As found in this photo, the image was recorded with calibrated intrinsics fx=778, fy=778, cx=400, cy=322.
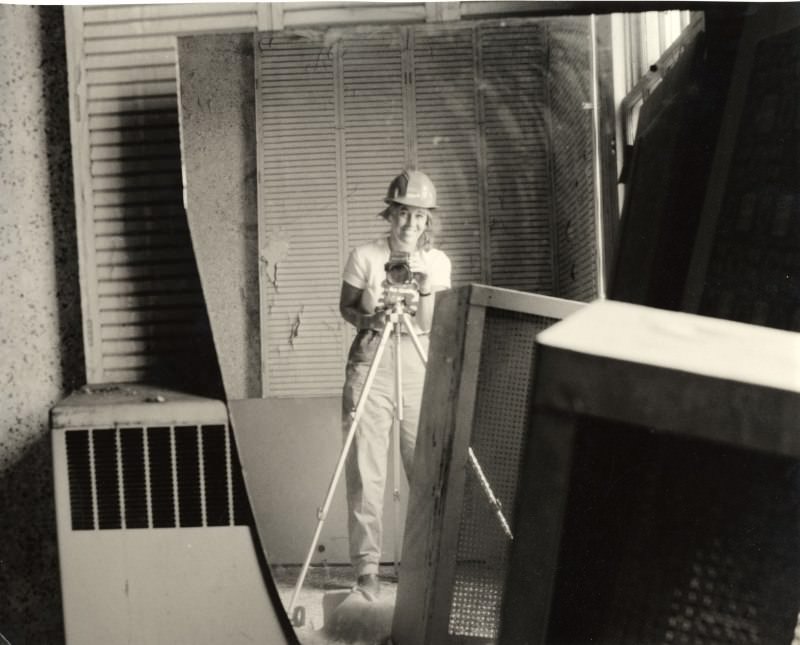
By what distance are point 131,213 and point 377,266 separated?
38 centimetres

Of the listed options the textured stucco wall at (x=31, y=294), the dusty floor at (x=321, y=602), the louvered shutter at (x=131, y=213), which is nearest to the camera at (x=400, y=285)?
the louvered shutter at (x=131, y=213)

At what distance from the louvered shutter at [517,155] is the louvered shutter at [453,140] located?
19mm

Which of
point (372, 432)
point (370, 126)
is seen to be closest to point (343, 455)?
point (372, 432)

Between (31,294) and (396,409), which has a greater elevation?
(31,294)

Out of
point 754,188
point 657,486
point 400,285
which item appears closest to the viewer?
point 657,486

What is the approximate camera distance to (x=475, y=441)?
1.00m

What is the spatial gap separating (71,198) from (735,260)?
938mm

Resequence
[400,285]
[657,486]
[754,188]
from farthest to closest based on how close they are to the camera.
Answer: [400,285] < [754,188] < [657,486]

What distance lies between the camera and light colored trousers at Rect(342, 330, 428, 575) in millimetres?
1072

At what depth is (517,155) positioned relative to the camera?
105cm

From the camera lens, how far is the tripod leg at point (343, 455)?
42.2 inches

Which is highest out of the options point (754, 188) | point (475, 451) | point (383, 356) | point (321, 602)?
point (754, 188)

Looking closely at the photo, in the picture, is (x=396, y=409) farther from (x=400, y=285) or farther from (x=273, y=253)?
(x=273, y=253)

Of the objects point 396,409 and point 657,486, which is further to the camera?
point 396,409
